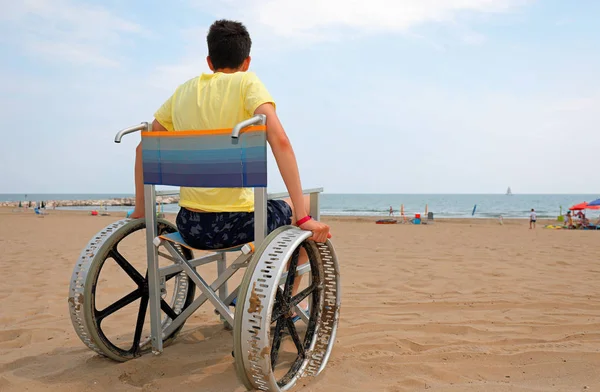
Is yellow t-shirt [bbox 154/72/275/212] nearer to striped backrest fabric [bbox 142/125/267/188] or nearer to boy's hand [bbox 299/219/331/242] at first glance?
striped backrest fabric [bbox 142/125/267/188]

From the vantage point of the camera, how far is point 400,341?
2.76 meters

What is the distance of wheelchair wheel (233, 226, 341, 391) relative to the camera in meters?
1.72

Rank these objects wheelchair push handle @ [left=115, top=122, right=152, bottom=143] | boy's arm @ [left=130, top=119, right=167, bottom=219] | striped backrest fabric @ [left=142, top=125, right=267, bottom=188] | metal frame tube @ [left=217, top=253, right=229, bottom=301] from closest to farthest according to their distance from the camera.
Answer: striped backrest fabric @ [left=142, top=125, right=267, bottom=188] < wheelchair push handle @ [left=115, top=122, right=152, bottom=143] < boy's arm @ [left=130, top=119, right=167, bottom=219] < metal frame tube @ [left=217, top=253, right=229, bottom=301]

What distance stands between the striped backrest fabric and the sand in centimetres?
93

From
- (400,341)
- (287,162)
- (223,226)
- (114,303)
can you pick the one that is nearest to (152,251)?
(114,303)

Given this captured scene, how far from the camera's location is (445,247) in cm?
823

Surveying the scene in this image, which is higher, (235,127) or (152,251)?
(235,127)

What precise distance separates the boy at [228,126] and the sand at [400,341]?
699 mm

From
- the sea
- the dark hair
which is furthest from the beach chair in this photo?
the sea

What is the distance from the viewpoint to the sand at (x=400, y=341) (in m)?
2.15

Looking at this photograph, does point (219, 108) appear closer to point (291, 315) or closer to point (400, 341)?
point (291, 315)

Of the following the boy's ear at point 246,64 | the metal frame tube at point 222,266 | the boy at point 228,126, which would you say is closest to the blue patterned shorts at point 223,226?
the boy at point 228,126

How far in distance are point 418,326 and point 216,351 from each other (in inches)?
53.1

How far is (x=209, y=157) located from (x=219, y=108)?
0.26 m
